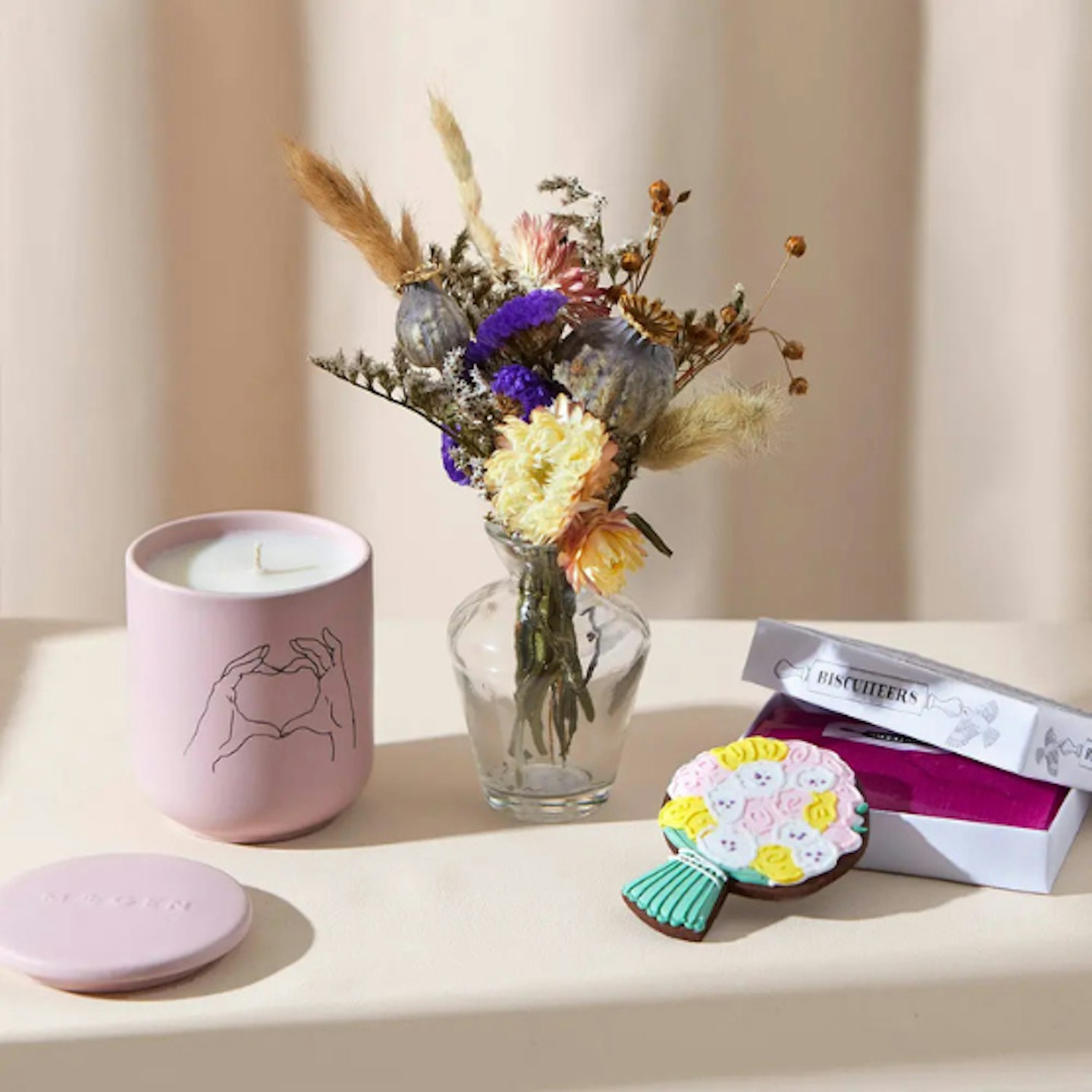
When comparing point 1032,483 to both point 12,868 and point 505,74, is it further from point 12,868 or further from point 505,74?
point 12,868

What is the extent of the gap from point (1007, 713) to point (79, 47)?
806 mm

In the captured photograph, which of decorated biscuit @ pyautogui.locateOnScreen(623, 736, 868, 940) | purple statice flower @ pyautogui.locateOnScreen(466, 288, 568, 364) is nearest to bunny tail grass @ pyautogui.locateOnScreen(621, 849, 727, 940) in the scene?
decorated biscuit @ pyautogui.locateOnScreen(623, 736, 868, 940)

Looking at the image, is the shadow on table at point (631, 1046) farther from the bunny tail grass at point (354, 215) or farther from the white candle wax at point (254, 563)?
the bunny tail grass at point (354, 215)

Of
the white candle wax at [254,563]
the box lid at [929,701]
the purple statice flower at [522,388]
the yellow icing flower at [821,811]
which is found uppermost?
the purple statice flower at [522,388]

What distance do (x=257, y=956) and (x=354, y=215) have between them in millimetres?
313

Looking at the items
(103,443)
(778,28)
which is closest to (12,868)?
(103,443)

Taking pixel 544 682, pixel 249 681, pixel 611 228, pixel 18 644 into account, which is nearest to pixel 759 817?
pixel 544 682

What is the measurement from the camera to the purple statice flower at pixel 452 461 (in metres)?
0.75

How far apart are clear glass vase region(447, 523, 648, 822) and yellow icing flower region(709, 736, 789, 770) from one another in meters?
0.06

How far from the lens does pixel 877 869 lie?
0.76m

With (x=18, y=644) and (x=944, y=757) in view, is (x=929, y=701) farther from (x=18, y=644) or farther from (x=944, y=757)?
(x=18, y=644)

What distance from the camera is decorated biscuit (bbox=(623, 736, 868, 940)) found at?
0.70 meters

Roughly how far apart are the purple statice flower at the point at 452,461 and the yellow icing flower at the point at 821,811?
0.21m

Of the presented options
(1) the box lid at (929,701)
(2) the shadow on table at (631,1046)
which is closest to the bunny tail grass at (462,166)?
(1) the box lid at (929,701)
